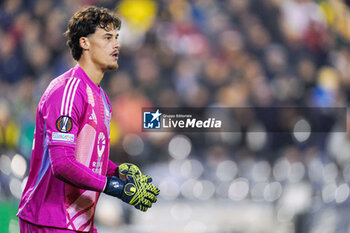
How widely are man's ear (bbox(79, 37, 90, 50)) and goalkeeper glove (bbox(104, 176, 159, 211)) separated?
0.71 meters

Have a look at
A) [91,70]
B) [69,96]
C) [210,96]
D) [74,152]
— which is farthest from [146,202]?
[210,96]

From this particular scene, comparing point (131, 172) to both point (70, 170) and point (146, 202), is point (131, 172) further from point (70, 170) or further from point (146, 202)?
point (70, 170)

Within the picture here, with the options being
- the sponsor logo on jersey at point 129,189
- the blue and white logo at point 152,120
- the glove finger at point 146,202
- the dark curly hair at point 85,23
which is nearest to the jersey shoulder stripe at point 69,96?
the dark curly hair at point 85,23

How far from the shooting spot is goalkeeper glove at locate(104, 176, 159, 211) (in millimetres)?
2465

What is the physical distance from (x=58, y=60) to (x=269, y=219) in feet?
10.1

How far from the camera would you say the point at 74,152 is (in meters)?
2.50

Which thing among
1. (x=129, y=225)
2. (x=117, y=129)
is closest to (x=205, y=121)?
(x=117, y=129)

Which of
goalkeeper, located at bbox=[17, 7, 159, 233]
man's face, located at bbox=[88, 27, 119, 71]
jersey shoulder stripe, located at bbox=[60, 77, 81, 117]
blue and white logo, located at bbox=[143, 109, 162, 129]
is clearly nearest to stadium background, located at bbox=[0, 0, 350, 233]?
blue and white logo, located at bbox=[143, 109, 162, 129]

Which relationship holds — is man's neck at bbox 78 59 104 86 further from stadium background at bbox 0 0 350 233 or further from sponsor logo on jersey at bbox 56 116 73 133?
stadium background at bbox 0 0 350 233

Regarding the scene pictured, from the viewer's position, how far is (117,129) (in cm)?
598

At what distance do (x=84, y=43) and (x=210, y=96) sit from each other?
352cm

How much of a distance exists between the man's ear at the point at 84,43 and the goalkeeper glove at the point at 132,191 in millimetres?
710

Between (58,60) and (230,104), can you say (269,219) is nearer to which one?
(230,104)

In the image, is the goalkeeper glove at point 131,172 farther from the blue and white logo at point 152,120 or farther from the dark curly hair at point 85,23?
the blue and white logo at point 152,120
